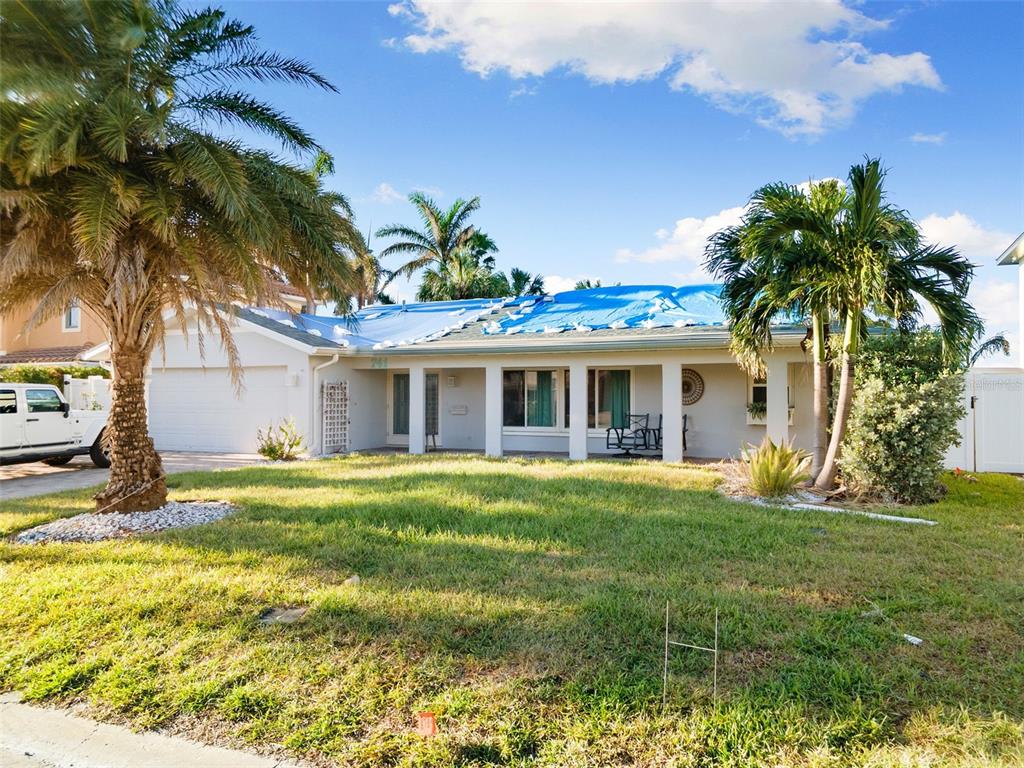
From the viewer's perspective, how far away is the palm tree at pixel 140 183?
657 cm

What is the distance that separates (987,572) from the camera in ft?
18.6

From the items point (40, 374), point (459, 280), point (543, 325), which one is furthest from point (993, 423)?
point (40, 374)

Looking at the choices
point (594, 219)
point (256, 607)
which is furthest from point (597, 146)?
point (256, 607)

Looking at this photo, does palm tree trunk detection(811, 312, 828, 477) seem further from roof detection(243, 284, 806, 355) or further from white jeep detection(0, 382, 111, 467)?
white jeep detection(0, 382, 111, 467)

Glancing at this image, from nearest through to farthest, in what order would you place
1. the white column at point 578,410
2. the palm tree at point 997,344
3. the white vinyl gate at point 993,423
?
the white vinyl gate at point 993,423 < the white column at point 578,410 < the palm tree at point 997,344

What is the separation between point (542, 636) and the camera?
4.23m

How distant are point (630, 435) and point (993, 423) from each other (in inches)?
291

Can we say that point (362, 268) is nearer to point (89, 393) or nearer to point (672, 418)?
point (672, 418)

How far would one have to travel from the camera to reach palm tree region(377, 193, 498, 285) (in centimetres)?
3034

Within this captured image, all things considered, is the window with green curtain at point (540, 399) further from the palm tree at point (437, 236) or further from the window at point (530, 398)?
the palm tree at point (437, 236)

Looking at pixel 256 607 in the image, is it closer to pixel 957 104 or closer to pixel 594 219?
pixel 957 104

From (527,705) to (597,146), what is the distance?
1298 centimetres

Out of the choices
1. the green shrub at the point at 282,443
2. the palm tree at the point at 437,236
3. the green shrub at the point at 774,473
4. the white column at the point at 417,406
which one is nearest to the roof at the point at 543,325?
the white column at the point at 417,406

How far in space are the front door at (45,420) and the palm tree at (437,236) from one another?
19.1m
